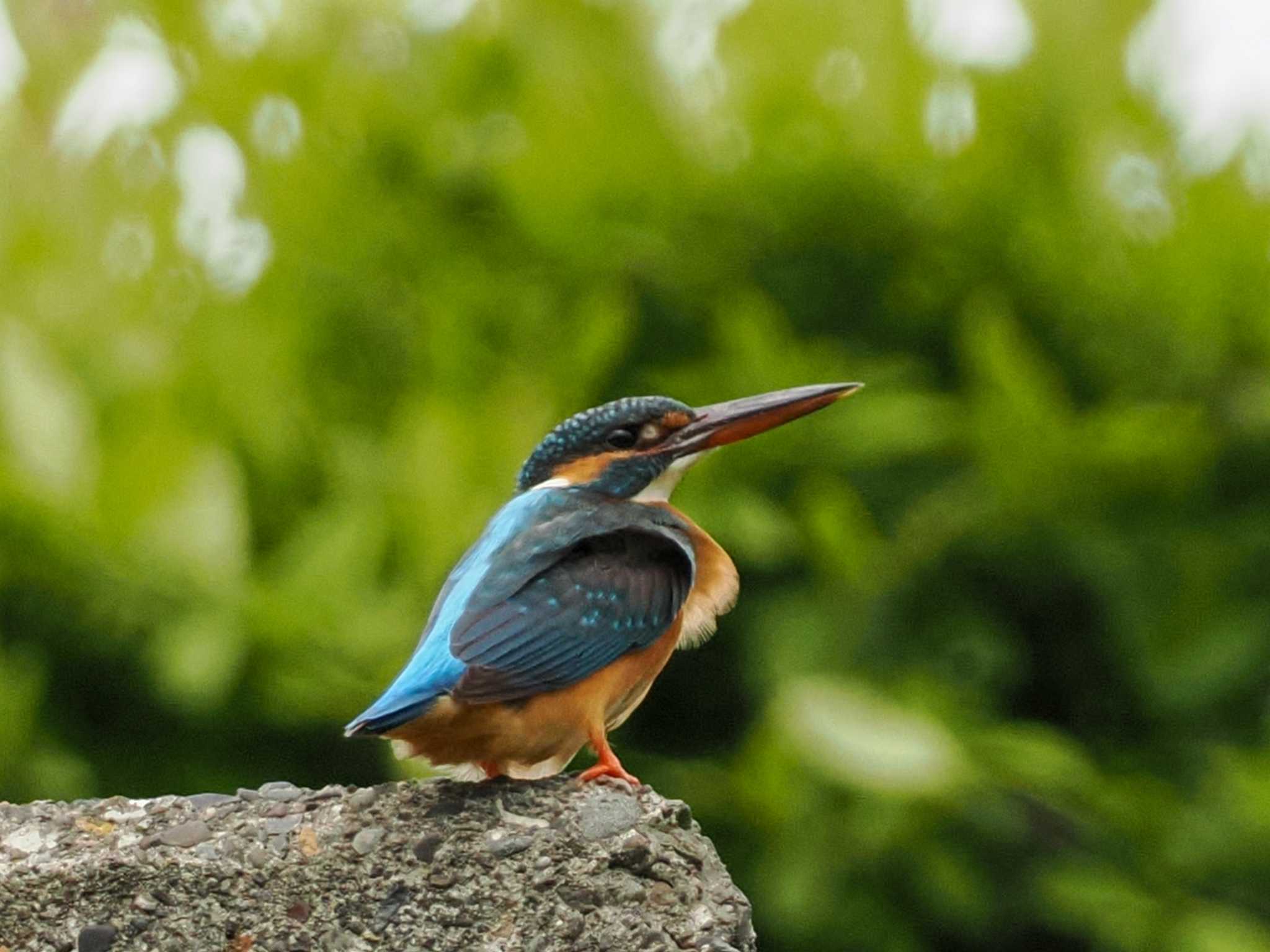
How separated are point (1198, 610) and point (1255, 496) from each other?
31 cm

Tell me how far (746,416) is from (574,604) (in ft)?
2.00

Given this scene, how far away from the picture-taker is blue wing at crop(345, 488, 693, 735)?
7.30 ft

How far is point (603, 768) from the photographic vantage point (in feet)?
7.62

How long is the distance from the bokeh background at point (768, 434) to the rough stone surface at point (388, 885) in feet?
4.14

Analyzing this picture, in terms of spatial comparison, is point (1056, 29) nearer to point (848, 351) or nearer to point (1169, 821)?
point (848, 351)

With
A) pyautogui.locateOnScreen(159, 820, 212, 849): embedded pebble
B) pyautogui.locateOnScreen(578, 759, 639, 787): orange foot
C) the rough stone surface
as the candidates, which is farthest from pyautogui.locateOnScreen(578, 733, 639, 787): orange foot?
pyautogui.locateOnScreen(159, 820, 212, 849): embedded pebble

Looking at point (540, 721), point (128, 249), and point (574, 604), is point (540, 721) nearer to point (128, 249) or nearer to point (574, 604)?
point (574, 604)

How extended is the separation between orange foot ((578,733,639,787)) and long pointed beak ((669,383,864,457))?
2.07 feet

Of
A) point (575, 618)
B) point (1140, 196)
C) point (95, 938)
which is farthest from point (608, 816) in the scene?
point (1140, 196)

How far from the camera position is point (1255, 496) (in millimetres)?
3705

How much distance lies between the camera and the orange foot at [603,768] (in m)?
2.25

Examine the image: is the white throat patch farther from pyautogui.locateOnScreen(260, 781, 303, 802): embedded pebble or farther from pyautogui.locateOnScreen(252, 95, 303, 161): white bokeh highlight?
pyautogui.locateOnScreen(252, 95, 303, 161): white bokeh highlight

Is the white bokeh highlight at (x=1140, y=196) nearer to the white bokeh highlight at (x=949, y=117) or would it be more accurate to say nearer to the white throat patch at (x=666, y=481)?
the white bokeh highlight at (x=949, y=117)

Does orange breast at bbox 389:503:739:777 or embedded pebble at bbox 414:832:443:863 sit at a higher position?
orange breast at bbox 389:503:739:777
